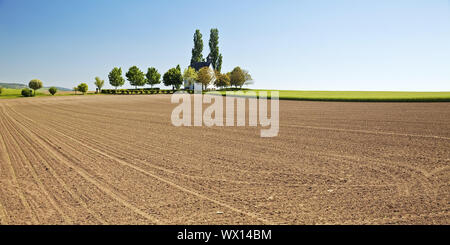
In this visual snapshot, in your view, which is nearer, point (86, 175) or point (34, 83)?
point (86, 175)

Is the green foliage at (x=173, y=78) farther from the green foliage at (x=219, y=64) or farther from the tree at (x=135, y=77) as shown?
the green foliage at (x=219, y=64)

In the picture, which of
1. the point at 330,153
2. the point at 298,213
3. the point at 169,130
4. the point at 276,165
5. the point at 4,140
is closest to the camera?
the point at 298,213

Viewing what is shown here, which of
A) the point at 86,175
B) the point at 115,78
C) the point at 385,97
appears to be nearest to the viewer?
the point at 86,175

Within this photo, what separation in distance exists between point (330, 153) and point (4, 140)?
1203 cm

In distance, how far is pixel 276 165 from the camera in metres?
7.03

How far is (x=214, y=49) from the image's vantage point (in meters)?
104

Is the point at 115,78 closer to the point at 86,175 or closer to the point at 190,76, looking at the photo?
the point at 190,76

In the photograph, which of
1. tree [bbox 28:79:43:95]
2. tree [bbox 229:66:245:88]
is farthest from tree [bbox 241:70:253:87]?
tree [bbox 28:79:43:95]

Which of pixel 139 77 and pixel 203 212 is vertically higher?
pixel 139 77

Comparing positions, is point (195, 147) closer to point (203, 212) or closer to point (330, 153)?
point (330, 153)

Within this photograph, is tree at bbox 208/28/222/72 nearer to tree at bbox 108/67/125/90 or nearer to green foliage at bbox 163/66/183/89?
green foliage at bbox 163/66/183/89

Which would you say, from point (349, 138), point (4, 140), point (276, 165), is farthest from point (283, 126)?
point (4, 140)

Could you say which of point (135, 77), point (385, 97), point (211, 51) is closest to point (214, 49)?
point (211, 51)
